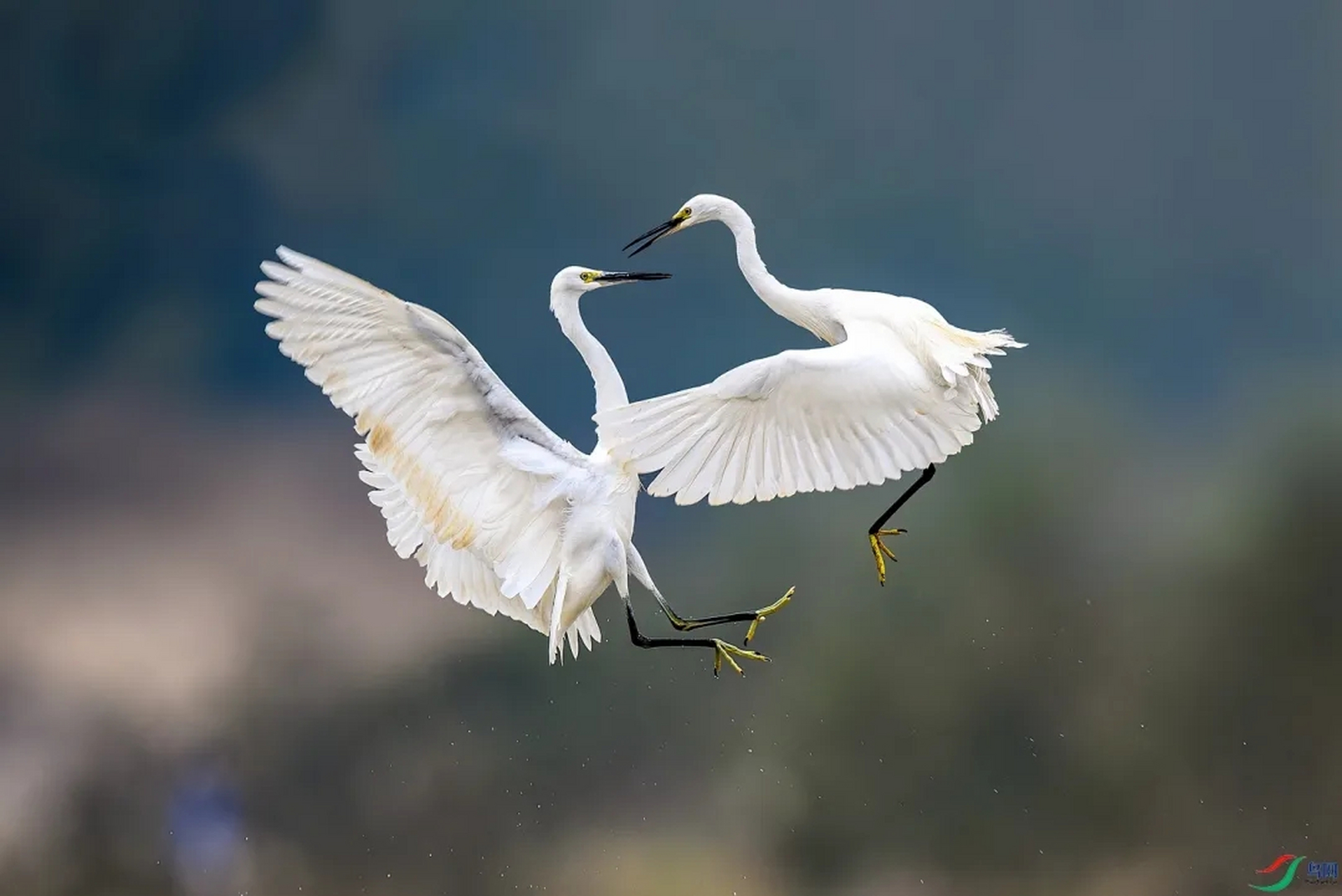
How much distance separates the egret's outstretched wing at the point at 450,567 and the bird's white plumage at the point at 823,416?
2.12 ft

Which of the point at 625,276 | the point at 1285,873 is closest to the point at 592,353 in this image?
the point at 625,276

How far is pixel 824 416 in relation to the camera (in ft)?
12.3

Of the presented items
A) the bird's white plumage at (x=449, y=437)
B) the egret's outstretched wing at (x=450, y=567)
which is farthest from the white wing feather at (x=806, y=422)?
the egret's outstretched wing at (x=450, y=567)

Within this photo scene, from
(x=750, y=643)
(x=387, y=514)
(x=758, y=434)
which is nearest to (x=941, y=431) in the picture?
(x=758, y=434)

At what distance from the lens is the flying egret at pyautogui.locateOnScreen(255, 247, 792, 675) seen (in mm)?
3803

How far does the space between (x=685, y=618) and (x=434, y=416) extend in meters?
0.93

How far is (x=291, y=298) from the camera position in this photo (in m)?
3.76

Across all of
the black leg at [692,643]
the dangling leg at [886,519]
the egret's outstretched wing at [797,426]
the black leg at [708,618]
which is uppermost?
the egret's outstretched wing at [797,426]

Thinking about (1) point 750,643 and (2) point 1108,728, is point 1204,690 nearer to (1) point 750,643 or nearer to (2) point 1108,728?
(2) point 1108,728

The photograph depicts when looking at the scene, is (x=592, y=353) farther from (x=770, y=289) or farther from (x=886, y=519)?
(x=886, y=519)

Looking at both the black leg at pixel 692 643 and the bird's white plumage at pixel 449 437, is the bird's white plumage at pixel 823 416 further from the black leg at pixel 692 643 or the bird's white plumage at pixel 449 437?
the black leg at pixel 692 643

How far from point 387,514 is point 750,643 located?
272 cm

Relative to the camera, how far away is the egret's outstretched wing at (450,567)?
444 cm

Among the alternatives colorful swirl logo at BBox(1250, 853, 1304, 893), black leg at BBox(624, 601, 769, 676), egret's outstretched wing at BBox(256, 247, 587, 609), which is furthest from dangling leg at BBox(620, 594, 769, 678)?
colorful swirl logo at BBox(1250, 853, 1304, 893)
